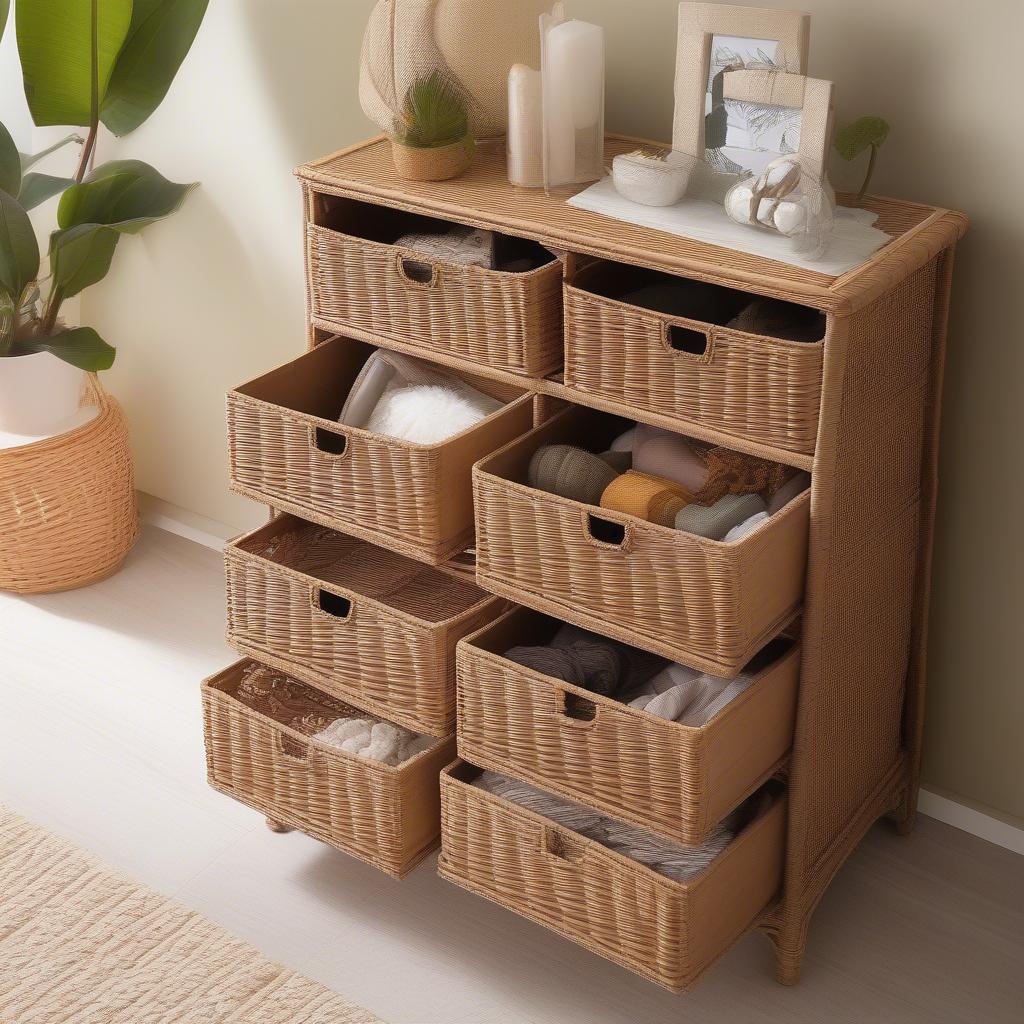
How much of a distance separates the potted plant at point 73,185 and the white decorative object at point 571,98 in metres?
0.87

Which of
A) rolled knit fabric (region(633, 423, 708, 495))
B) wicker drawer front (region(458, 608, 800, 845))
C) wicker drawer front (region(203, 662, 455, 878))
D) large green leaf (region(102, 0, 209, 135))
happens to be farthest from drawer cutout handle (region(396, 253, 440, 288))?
large green leaf (region(102, 0, 209, 135))

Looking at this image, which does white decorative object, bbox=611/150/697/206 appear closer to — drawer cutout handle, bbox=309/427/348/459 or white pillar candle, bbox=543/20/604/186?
white pillar candle, bbox=543/20/604/186

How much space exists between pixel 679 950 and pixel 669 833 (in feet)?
0.49

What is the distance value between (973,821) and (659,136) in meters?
1.09

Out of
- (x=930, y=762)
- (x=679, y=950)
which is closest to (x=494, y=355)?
(x=679, y=950)

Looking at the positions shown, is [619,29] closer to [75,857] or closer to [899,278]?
[899,278]

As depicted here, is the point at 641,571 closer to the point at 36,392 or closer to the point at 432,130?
the point at 432,130

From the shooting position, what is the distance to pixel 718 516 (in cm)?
162

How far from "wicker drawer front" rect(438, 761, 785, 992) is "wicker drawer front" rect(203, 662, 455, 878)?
1.8 inches

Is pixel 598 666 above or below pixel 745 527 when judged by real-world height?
below

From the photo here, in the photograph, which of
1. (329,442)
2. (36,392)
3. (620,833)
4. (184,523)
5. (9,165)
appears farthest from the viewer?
(184,523)

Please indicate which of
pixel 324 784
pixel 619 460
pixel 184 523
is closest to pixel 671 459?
pixel 619 460

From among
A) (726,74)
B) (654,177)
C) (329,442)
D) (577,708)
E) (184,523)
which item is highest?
(726,74)

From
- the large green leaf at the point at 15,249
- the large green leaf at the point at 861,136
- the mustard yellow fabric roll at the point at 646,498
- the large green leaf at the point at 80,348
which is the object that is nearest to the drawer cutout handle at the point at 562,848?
the mustard yellow fabric roll at the point at 646,498
